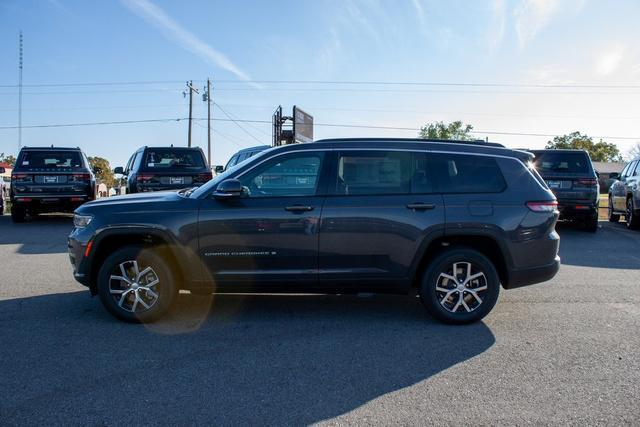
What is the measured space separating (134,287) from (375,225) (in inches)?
95.3

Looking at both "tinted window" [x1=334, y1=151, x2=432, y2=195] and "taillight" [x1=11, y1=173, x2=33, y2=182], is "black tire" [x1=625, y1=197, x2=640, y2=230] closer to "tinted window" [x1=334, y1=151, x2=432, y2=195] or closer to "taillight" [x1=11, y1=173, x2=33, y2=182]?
"tinted window" [x1=334, y1=151, x2=432, y2=195]

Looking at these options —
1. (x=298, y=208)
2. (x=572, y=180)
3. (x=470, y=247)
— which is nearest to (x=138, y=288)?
(x=298, y=208)

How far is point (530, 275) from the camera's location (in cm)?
527

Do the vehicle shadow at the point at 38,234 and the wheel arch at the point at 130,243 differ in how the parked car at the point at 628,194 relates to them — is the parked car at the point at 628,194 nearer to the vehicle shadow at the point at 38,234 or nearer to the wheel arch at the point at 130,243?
the wheel arch at the point at 130,243

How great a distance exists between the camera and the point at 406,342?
15.5 ft

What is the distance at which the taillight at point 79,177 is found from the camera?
13.4 meters

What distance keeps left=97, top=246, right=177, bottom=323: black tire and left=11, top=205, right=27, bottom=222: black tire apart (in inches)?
397

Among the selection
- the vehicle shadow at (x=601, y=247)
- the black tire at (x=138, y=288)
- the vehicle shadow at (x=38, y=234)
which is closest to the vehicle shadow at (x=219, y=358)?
the black tire at (x=138, y=288)

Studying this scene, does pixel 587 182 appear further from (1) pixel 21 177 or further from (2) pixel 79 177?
(1) pixel 21 177

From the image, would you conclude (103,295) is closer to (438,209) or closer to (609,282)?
(438,209)

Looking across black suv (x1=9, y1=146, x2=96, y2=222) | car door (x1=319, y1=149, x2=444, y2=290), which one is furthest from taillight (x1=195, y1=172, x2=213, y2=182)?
car door (x1=319, y1=149, x2=444, y2=290)

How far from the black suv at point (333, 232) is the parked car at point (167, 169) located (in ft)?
25.1

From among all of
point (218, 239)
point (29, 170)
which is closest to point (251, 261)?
point (218, 239)

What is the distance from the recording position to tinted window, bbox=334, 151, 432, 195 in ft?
17.1
